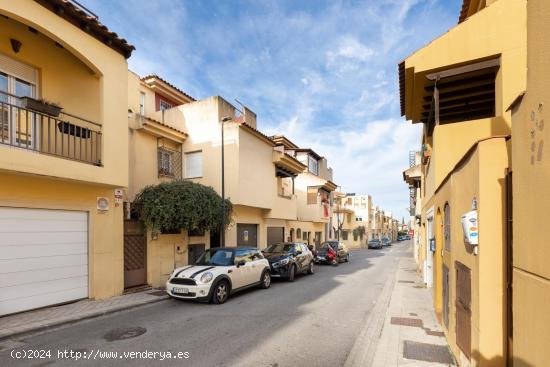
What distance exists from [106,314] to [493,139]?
9.26 metres

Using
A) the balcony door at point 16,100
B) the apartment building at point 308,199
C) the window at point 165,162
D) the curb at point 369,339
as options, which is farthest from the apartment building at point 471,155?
the apartment building at point 308,199

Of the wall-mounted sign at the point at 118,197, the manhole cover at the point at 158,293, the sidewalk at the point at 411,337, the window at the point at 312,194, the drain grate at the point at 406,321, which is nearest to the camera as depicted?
the sidewalk at the point at 411,337

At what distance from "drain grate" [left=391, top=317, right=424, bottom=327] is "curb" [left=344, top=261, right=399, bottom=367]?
0.91ft

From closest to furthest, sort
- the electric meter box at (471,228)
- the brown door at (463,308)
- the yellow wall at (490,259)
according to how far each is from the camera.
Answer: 1. the yellow wall at (490,259)
2. the electric meter box at (471,228)
3. the brown door at (463,308)

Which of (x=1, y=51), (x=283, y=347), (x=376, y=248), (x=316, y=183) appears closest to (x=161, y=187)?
(x=1, y=51)

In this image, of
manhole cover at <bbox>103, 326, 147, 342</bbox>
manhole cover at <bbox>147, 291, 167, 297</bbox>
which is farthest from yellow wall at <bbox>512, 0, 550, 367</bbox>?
manhole cover at <bbox>147, 291, 167, 297</bbox>

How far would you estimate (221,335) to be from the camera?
6504 mm

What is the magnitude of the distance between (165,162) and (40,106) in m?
6.42

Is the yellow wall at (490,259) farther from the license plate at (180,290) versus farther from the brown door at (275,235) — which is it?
the brown door at (275,235)

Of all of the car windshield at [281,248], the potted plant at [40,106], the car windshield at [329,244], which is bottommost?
the car windshield at [329,244]

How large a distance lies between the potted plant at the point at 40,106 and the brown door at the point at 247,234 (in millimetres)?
9993

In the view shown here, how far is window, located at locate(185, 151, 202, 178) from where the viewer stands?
15500mm

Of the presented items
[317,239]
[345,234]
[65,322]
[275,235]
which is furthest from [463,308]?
[345,234]

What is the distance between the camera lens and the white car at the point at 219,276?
9094 millimetres
